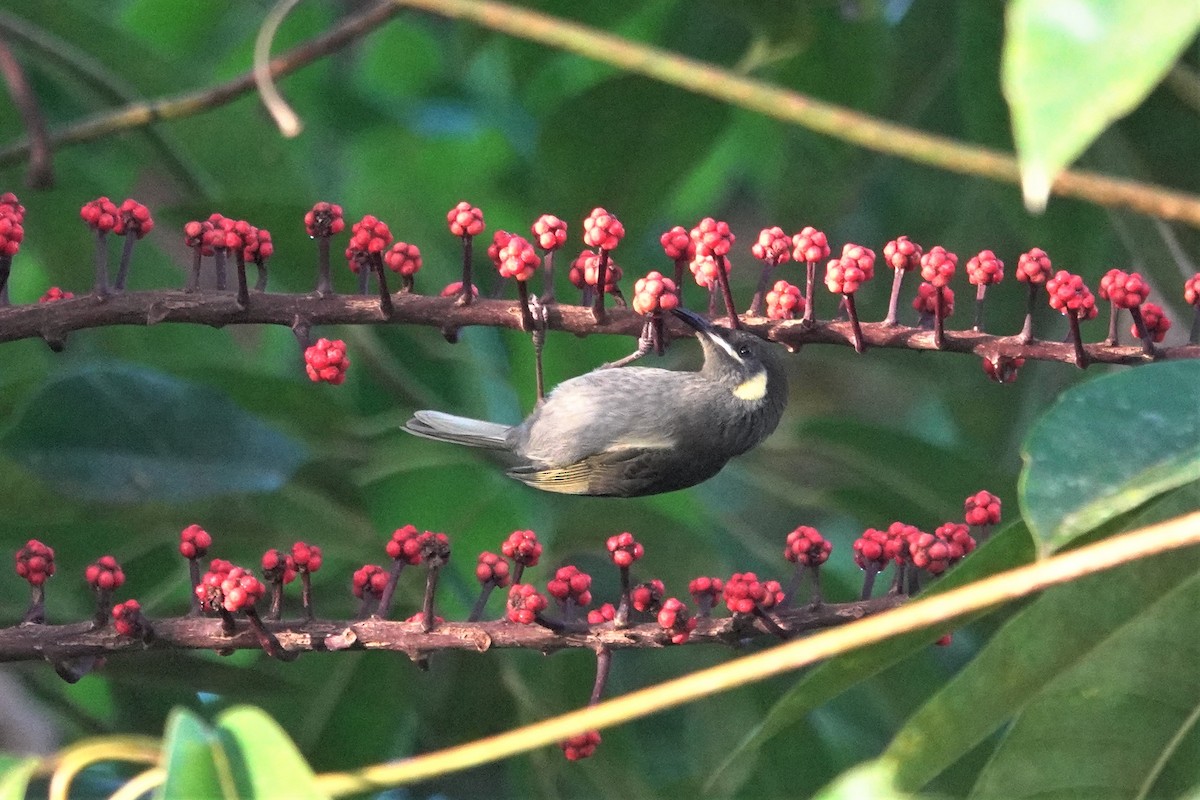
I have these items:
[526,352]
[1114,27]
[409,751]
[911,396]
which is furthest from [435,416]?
[911,396]

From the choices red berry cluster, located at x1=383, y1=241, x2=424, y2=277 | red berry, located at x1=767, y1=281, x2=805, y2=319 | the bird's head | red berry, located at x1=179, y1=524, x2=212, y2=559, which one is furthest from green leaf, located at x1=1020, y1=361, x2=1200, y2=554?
the bird's head

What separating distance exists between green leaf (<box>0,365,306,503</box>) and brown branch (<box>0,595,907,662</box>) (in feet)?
2.37

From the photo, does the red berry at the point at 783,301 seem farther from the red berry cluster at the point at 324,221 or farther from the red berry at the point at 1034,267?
the red berry cluster at the point at 324,221

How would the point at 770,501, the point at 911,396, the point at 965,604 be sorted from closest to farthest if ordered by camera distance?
1. the point at 965,604
2. the point at 770,501
3. the point at 911,396

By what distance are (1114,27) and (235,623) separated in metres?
1.26

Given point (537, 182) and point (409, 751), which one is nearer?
point (409, 751)

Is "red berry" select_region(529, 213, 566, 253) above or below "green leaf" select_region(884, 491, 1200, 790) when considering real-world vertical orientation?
above

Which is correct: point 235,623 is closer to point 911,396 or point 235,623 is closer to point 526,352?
point 526,352

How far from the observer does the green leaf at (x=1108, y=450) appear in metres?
1.35

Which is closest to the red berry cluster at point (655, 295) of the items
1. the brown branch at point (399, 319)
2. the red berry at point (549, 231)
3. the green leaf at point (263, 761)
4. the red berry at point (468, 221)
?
the brown branch at point (399, 319)

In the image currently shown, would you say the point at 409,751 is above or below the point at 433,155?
below

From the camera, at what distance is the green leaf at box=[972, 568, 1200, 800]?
1745 millimetres

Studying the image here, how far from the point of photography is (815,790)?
3102mm

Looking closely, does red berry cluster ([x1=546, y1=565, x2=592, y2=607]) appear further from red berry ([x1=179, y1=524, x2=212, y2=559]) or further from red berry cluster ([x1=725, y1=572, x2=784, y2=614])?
red berry ([x1=179, y1=524, x2=212, y2=559])
